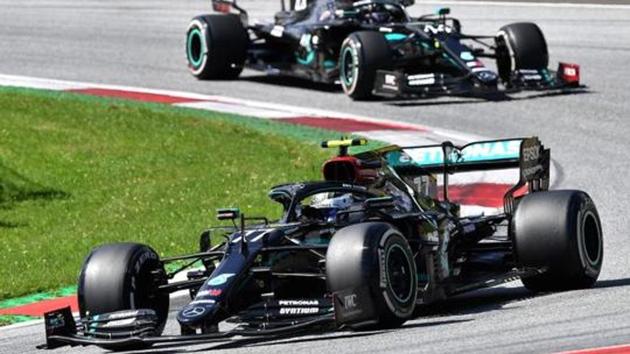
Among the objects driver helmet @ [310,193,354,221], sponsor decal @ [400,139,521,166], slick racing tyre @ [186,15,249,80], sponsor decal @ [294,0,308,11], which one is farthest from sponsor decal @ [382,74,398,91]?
driver helmet @ [310,193,354,221]

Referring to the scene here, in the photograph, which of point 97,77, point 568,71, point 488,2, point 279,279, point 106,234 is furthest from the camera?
point 488,2

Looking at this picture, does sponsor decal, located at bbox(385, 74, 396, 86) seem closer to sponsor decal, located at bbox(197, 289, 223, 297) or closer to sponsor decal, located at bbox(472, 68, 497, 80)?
sponsor decal, located at bbox(472, 68, 497, 80)

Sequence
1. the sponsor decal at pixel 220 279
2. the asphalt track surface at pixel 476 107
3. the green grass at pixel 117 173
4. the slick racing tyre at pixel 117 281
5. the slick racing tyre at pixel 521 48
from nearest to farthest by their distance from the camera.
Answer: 1. the asphalt track surface at pixel 476 107
2. the sponsor decal at pixel 220 279
3. the slick racing tyre at pixel 117 281
4. the green grass at pixel 117 173
5. the slick racing tyre at pixel 521 48

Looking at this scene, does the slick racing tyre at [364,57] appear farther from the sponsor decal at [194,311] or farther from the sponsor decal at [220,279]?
the sponsor decal at [194,311]

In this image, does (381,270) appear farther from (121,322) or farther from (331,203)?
(121,322)

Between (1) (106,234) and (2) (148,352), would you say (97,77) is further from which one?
(2) (148,352)

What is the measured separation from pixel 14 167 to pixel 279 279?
9.64 metres

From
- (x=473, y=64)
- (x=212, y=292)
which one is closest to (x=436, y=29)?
(x=473, y=64)

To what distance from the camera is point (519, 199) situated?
1372 centimetres

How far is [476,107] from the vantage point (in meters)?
23.8

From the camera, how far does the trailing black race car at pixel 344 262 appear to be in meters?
11.0

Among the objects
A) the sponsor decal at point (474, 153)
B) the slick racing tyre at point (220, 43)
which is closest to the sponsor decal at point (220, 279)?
the sponsor decal at point (474, 153)

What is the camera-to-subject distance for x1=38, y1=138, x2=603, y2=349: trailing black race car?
434 inches

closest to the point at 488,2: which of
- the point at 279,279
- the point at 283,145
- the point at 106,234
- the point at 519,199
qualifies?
the point at 283,145
